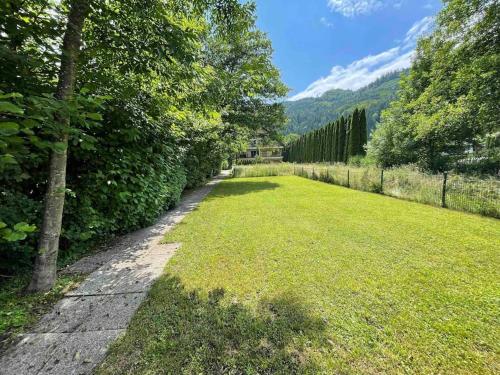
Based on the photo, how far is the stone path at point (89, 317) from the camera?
5.74ft

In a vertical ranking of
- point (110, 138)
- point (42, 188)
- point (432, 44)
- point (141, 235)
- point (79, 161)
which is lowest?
point (141, 235)

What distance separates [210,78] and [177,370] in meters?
3.75

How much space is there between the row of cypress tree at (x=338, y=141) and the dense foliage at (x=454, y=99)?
484 centimetres

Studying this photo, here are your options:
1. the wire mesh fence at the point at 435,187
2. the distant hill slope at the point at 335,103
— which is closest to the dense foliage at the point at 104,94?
the wire mesh fence at the point at 435,187

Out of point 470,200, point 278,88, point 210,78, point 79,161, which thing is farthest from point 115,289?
point 278,88

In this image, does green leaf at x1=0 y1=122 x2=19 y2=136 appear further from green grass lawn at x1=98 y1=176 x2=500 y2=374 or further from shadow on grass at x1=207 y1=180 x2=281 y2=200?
shadow on grass at x1=207 y1=180 x2=281 y2=200

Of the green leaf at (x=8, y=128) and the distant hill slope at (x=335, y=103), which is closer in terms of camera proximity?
the green leaf at (x=8, y=128)

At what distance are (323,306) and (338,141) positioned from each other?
28.1 metres

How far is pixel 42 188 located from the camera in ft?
10.5

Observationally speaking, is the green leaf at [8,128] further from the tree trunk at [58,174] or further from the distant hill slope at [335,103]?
the distant hill slope at [335,103]

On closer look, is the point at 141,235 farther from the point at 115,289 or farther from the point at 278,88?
the point at 278,88

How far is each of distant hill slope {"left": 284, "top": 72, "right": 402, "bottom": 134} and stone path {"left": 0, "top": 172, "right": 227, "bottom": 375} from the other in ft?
387

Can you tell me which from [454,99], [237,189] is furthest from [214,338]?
[454,99]

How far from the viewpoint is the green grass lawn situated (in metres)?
1.76
